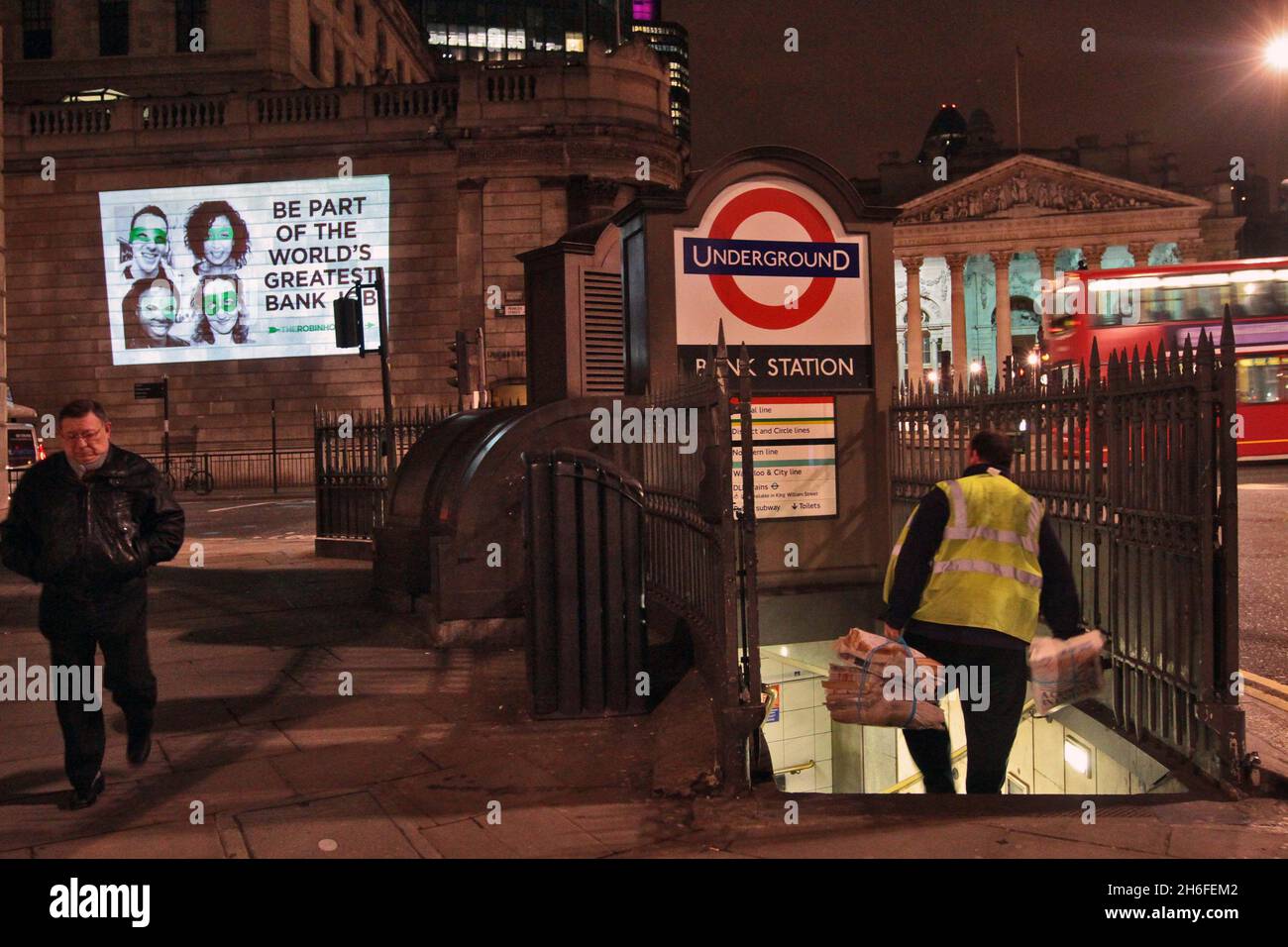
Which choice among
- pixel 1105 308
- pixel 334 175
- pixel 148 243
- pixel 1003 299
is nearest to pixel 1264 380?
pixel 1105 308

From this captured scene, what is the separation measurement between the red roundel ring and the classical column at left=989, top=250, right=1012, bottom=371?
58.6m

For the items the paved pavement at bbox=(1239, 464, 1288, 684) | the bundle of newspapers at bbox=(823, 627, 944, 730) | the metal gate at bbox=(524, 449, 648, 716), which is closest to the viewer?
the bundle of newspapers at bbox=(823, 627, 944, 730)

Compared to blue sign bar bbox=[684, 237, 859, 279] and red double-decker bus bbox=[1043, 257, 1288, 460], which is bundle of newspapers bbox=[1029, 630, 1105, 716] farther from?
red double-decker bus bbox=[1043, 257, 1288, 460]

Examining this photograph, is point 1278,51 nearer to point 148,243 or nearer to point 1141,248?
point 148,243

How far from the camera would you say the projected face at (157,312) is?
30422mm

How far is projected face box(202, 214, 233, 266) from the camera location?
3009 centimetres

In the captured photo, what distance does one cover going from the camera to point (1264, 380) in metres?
25.0

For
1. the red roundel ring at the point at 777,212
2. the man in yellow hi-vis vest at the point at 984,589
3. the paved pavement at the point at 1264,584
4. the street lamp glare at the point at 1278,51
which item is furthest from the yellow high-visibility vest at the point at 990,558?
the street lamp glare at the point at 1278,51

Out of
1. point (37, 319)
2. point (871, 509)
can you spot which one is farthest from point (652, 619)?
point (37, 319)

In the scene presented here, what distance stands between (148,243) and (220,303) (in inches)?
104

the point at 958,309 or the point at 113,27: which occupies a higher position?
the point at 113,27

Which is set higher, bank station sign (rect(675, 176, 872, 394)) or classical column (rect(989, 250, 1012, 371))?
classical column (rect(989, 250, 1012, 371))

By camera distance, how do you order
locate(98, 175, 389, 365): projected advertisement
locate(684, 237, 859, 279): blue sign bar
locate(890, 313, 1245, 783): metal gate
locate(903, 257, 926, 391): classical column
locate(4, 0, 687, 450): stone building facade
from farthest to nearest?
locate(903, 257, 926, 391): classical column < locate(4, 0, 687, 450): stone building facade < locate(98, 175, 389, 365): projected advertisement < locate(684, 237, 859, 279): blue sign bar < locate(890, 313, 1245, 783): metal gate

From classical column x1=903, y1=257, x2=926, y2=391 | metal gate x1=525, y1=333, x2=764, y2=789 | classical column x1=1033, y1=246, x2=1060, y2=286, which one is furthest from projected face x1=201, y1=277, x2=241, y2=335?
classical column x1=1033, y1=246, x2=1060, y2=286
